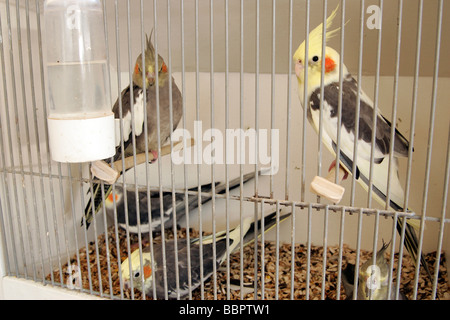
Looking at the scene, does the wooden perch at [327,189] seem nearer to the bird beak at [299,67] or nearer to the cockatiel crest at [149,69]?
the bird beak at [299,67]

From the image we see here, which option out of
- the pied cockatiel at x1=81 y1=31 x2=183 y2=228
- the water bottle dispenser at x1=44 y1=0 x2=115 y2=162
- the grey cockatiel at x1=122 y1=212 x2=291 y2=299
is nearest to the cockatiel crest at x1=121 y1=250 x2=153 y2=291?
the grey cockatiel at x1=122 y1=212 x2=291 y2=299

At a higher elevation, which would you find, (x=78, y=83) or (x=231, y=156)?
(x=78, y=83)

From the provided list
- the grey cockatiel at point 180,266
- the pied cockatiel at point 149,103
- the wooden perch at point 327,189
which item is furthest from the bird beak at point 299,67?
the grey cockatiel at point 180,266

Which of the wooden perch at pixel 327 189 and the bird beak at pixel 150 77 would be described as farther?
the bird beak at pixel 150 77

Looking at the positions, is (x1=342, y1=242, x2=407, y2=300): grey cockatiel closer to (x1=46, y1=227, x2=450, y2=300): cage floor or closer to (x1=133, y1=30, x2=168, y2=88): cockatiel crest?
(x1=46, y1=227, x2=450, y2=300): cage floor

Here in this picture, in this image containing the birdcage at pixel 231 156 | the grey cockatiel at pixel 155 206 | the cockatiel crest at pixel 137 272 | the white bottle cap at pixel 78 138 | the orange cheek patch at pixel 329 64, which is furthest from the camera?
the grey cockatiel at pixel 155 206

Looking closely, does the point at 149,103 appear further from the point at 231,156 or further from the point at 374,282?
the point at 374,282

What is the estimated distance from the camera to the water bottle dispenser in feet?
2.50

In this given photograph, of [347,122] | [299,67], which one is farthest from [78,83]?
[347,122]

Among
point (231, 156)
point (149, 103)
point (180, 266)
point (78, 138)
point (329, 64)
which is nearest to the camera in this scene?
point (78, 138)

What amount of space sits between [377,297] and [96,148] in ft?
2.37

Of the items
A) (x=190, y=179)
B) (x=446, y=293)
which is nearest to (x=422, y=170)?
(x=446, y=293)

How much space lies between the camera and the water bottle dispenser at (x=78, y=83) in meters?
0.76

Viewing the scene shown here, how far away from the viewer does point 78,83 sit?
33.2 inches
